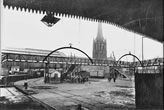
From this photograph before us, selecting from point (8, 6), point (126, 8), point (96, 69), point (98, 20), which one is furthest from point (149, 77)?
point (96, 69)

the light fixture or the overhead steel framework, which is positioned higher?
the overhead steel framework

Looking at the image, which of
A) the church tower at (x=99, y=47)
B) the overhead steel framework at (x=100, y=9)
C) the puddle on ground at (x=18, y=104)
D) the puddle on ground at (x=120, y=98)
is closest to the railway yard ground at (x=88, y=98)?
the puddle on ground at (x=120, y=98)

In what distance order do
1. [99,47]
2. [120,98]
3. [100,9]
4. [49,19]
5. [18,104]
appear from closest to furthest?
[100,9], [49,19], [18,104], [120,98], [99,47]

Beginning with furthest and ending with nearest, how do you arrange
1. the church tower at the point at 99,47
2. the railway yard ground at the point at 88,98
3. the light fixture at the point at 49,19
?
the church tower at the point at 99,47 → the railway yard ground at the point at 88,98 → the light fixture at the point at 49,19

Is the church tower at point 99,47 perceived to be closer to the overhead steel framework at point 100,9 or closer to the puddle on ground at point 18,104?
the puddle on ground at point 18,104

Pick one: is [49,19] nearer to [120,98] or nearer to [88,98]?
[88,98]

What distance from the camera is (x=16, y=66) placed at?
25078mm

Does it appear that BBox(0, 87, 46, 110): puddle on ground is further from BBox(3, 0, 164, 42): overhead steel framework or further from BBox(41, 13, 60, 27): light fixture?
BBox(3, 0, 164, 42): overhead steel framework

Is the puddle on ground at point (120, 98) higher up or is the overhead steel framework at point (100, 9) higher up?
the overhead steel framework at point (100, 9)

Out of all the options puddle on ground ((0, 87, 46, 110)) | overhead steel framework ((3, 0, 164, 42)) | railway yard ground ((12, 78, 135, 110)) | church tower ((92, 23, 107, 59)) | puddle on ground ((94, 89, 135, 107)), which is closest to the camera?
overhead steel framework ((3, 0, 164, 42))

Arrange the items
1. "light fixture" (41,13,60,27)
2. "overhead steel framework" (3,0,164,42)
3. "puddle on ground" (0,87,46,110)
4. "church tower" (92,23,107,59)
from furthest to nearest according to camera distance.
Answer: "church tower" (92,23,107,59)
"puddle on ground" (0,87,46,110)
"light fixture" (41,13,60,27)
"overhead steel framework" (3,0,164,42)

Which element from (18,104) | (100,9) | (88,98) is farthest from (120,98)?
(100,9)

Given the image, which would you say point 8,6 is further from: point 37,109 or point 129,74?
point 129,74

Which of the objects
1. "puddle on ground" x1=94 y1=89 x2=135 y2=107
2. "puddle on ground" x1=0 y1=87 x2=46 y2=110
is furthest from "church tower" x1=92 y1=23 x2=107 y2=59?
"puddle on ground" x1=0 y1=87 x2=46 y2=110
